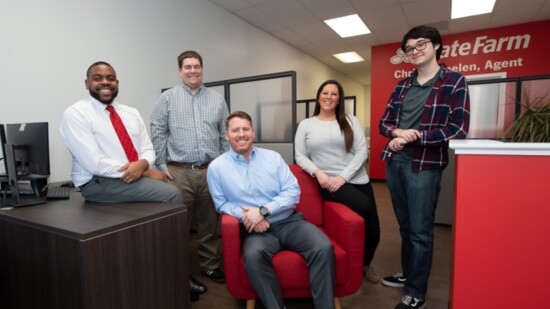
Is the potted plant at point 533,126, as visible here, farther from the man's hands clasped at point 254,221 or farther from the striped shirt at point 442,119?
the man's hands clasped at point 254,221

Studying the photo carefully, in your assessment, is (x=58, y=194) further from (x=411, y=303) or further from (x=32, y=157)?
(x=411, y=303)

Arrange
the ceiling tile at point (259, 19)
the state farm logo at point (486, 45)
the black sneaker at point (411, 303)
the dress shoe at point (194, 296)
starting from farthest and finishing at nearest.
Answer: the state farm logo at point (486, 45) → the ceiling tile at point (259, 19) → the dress shoe at point (194, 296) → the black sneaker at point (411, 303)

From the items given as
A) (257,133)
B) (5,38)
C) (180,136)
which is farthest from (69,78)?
(257,133)

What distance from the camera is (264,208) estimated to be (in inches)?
67.2

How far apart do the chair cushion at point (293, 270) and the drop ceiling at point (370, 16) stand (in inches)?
148

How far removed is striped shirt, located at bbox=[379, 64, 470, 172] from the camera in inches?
62.9

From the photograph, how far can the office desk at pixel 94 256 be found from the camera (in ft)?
3.96

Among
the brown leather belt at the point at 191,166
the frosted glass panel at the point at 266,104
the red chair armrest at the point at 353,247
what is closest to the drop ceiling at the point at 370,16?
the frosted glass panel at the point at 266,104

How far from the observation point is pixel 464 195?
1.34 m

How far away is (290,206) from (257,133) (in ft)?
4.60

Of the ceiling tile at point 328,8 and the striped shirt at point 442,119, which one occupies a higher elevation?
the ceiling tile at point 328,8

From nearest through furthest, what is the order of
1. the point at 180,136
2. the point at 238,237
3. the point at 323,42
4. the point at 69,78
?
the point at 238,237
the point at 180,136
the point at 69,78
the point at 323,42

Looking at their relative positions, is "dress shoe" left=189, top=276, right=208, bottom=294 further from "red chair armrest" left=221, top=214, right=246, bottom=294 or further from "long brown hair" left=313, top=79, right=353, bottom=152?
"long brown hair" left=313, top=79, right=353, bottom=152

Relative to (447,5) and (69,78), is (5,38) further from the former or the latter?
(447,5)
